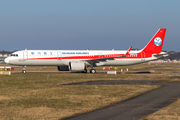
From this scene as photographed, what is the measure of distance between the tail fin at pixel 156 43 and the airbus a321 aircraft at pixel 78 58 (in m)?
0.24

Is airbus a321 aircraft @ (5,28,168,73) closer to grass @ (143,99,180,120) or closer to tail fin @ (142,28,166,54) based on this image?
tail fin @ (142,28,166,54)

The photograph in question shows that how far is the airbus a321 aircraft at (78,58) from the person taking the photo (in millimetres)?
51844

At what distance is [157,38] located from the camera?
5731cm

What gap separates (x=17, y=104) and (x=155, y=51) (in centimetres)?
4356

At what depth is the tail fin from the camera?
186 ft

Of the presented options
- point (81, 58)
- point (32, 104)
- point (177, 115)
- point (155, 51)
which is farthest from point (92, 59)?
point (177, 115)

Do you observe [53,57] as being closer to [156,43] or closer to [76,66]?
[76,66]

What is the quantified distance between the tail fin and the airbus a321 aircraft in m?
0.24

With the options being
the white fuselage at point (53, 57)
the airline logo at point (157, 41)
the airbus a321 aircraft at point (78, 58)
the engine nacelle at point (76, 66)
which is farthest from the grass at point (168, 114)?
the airline logo at point (157, 41)

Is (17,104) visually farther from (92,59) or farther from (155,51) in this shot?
(155,51)

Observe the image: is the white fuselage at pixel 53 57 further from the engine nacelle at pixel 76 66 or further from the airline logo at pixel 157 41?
the airline logo at pixel 157 41

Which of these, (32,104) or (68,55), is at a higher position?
(68,55)

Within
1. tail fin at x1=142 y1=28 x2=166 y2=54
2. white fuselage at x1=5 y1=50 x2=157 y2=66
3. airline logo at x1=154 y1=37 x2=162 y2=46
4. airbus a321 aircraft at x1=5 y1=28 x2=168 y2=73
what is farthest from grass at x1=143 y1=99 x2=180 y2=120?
airline logo at x1=154 y1=37 x2=162 y2=46

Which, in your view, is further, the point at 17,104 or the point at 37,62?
the point at 37,62
